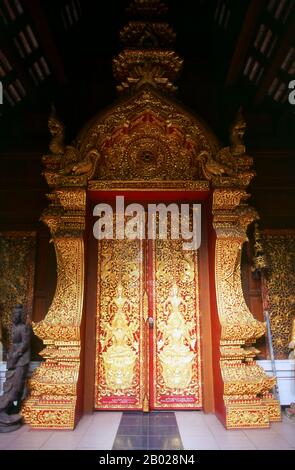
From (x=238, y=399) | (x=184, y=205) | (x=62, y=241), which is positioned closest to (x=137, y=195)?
(x=184, y=205)

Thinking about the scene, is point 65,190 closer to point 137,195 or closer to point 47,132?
point 137,195

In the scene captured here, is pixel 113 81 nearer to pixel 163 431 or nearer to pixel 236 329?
pixel 236 329

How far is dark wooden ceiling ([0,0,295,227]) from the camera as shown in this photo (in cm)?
439

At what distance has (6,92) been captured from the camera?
488cm

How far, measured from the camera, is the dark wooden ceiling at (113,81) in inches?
173

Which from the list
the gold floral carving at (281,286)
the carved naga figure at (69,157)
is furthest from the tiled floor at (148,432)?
the carved naga figure at (69,157)

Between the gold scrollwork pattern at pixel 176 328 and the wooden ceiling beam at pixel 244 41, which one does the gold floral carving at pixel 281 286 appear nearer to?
the gold scrollwork pattern at pixel 176 328

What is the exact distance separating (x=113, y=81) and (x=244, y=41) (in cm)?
190

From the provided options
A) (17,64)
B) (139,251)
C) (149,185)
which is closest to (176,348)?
(139,251)

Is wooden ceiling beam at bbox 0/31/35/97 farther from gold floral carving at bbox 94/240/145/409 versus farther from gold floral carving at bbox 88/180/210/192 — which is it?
gold floral carving at bbox 94/240/145/409

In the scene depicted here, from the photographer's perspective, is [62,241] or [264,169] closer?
[62,241]

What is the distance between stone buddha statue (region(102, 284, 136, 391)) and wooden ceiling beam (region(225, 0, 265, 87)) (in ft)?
11.5

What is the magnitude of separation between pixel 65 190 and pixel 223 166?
1.77 meters


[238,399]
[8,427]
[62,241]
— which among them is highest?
[62,241]
